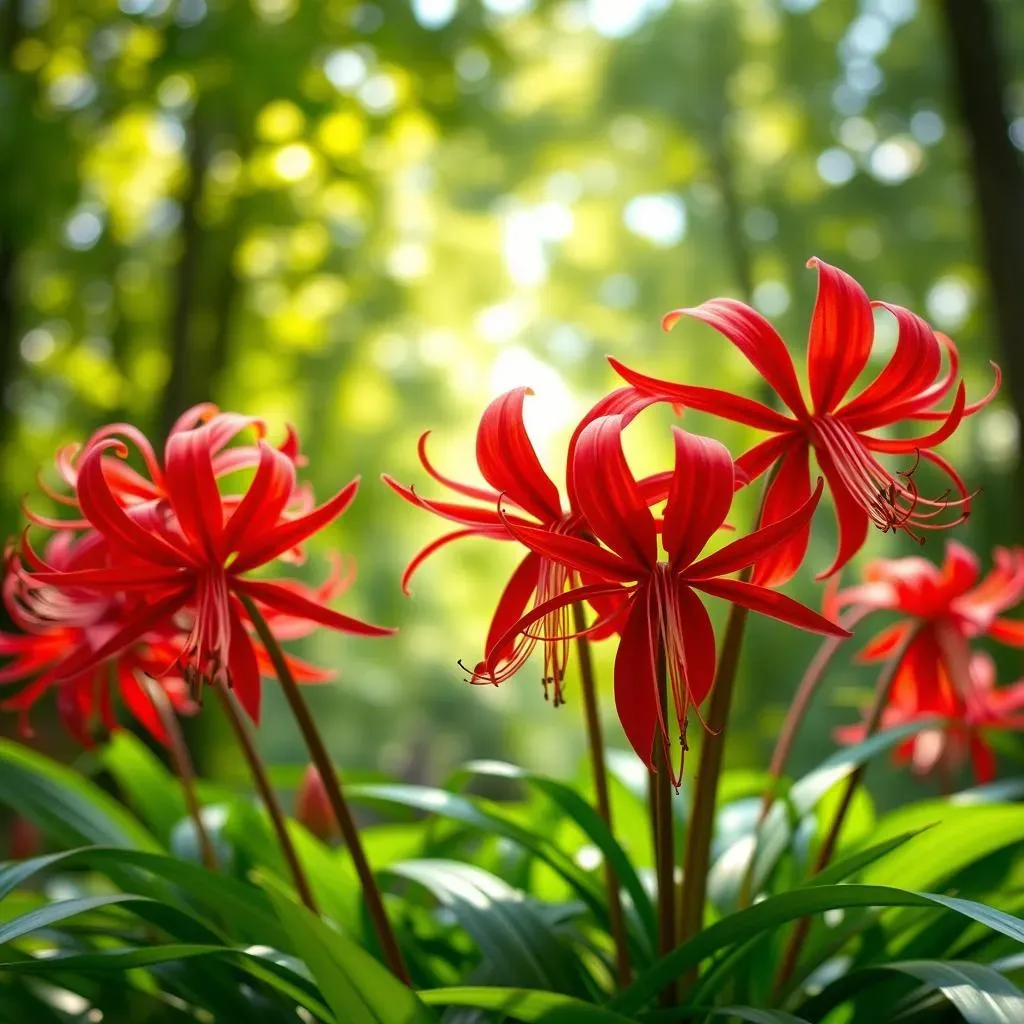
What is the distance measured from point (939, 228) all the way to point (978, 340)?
72 cm

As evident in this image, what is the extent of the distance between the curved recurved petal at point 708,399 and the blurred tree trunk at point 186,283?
303cm

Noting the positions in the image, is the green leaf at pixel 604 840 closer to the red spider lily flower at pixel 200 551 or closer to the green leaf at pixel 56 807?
the red spider lily flower at pixel 200 551

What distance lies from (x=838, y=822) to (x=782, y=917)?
302 millimetres

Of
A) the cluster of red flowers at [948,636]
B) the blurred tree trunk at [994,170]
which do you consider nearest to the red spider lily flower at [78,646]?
the cluster of red flowers at [948,636]

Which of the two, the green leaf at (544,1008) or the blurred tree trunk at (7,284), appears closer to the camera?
the green leaf at (544,1008)

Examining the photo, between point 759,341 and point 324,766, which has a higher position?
point 759,341

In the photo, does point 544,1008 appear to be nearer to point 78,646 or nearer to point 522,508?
point 522,508

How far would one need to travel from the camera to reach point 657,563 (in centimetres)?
81

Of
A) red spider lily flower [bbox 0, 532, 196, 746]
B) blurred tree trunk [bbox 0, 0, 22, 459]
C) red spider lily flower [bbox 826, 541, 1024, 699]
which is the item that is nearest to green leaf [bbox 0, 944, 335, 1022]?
red spider lily flower [bbox 0, 532, 196, 746]

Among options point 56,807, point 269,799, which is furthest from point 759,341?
point 56,807

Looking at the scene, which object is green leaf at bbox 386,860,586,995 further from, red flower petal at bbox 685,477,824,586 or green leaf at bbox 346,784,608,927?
red flower petal at bbox 685,477,824,586

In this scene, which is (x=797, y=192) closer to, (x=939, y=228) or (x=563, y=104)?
(x=939, y=228)

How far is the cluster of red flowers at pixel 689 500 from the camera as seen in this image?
2.55ft

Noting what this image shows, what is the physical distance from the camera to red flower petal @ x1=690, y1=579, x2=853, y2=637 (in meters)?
0.79
